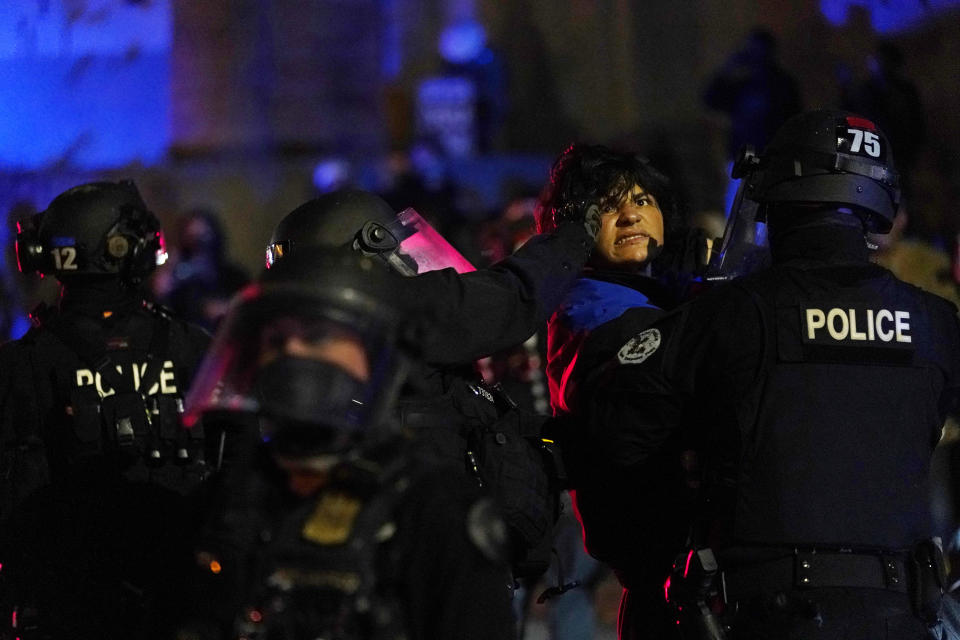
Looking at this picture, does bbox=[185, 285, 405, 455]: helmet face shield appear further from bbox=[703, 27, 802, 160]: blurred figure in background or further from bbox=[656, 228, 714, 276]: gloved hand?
bbox=[703, 27, 802, 160]: blurred figure in background

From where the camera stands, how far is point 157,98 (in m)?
12.9

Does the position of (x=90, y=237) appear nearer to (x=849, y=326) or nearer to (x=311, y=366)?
(x=311, y=366)

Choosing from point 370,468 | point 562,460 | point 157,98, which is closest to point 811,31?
point 157,98

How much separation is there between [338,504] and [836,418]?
53.4 inches

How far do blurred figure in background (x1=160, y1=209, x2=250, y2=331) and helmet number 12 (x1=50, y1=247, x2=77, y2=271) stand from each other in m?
4.45

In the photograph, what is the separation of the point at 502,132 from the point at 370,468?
18.8 meters

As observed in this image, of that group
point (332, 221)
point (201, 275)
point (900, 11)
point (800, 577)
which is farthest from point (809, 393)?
point (201, 275)

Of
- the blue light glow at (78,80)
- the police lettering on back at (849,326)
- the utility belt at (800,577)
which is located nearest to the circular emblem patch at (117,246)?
the utility belt at (800,577)

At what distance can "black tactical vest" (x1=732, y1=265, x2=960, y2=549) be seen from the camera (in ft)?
10.7

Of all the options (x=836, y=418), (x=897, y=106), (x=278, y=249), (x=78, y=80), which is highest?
(x=78, y=80)

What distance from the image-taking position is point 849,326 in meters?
3.30

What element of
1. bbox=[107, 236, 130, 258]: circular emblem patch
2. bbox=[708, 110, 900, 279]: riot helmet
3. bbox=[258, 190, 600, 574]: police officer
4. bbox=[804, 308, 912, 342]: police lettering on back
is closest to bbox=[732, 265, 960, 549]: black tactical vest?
bbox=[804, 308, 912, 342]: police lettering on back

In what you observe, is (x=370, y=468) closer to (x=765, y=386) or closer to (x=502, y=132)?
(x=765, y=386)

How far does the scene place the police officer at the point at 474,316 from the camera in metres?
Result: 3.43
